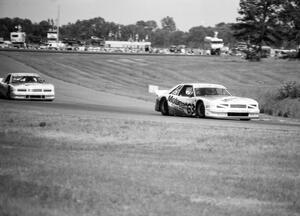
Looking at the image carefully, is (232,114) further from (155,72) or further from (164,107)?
(155,72)

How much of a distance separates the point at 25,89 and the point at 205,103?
8.99m

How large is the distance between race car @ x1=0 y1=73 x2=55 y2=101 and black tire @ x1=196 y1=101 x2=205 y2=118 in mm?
8237

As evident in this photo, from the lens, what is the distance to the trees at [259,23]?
8038cm

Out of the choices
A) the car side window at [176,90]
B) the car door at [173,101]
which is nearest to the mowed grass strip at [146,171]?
the car door at [173,101]

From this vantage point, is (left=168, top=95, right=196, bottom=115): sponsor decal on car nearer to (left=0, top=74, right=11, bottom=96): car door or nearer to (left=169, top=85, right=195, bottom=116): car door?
(left=169, top=85, right=195, bottom=116): car door

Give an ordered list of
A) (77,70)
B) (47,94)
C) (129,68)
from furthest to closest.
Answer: (129,68)
(77,70)
(47,94)

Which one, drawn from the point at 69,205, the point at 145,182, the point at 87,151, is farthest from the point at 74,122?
the point at 69,205

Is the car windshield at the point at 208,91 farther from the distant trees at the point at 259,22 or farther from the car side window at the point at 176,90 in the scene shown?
the distant trees at the point at 259,22

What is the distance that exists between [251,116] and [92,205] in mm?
12491

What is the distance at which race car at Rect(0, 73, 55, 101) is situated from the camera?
24828 millimetres

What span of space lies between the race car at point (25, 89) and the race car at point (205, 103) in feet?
19.1

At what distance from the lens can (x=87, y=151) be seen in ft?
34.0

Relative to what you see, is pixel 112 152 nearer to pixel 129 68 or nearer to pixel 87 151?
pixel 87 151

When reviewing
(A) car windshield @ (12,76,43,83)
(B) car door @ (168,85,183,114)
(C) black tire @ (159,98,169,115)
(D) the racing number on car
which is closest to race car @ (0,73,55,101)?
(A) car windshield @ (12,76,43,83)
